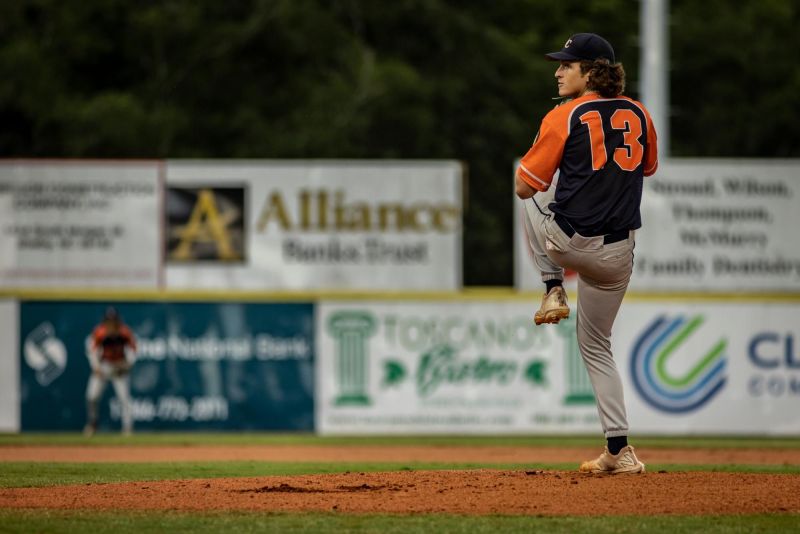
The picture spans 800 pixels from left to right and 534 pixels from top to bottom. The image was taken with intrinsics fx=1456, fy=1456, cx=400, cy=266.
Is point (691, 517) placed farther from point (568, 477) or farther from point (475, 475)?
point (475, 475)

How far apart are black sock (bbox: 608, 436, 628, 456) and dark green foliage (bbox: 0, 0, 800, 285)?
71.0ft

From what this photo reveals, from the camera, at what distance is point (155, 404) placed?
1877 centimetres

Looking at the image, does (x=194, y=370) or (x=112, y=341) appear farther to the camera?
(x=194, y=370)

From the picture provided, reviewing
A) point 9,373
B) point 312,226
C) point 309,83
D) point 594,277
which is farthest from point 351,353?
point 309,83

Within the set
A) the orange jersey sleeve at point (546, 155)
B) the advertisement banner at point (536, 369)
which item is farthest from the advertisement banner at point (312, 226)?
the orange jersey sleeve at point (546, 155)

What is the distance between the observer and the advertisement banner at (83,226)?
19.2 metres

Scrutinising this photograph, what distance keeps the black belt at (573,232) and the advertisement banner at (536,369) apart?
35.9 ft

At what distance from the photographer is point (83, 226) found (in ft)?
63.2

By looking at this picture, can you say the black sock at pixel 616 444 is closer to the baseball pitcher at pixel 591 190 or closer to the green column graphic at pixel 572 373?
the baseball pitcher at pixel 591 190

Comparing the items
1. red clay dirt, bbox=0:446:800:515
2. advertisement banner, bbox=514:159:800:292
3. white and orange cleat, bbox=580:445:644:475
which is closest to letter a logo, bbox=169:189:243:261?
advertisement banner, bbox=514:159:800:292

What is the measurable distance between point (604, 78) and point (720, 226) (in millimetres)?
12134

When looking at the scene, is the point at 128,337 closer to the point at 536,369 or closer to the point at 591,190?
the point at 536,369

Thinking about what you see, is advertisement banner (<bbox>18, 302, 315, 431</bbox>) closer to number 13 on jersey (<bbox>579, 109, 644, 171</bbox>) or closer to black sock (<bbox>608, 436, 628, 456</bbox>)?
black sock (<bbox>608, 436, 628, 456</bbox>)

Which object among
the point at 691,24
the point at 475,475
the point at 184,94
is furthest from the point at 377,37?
the point at 475,475
